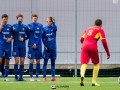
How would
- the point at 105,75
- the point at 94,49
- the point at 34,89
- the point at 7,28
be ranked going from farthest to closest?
the point at 105,75
the point at 7,28
the point at 94,49
the point at 34,89

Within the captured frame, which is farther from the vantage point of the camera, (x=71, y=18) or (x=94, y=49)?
(x=71, y=18)

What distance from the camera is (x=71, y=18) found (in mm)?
27156

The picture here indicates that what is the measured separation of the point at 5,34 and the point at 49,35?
4.52 ft

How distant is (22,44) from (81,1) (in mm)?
5740

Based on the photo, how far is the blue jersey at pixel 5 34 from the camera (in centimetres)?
2177

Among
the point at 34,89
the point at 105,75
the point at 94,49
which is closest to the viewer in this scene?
the point at 34,89

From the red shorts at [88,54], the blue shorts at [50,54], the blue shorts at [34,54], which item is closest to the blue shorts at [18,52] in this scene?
the blue shorts at [34,54]

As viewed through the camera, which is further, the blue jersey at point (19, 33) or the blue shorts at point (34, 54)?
the blue shorts at point (34, 54)

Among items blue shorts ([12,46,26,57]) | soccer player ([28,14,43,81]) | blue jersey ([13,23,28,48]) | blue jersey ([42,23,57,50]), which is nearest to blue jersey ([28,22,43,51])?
soccer player ([28,14,43,81])

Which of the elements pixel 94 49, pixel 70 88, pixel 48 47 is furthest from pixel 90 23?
pixel 70 88

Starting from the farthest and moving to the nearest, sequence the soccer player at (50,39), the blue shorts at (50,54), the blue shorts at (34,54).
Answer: the blue shorts at (50,54) → the blue shorts at (34,54) → the soccer player at (50,39)

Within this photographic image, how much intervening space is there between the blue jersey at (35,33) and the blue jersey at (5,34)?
64 cm

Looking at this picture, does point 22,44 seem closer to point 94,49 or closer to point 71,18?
point 94,49

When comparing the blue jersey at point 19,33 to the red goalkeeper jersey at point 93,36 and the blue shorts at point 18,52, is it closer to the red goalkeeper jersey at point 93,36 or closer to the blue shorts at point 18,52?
the blue shorts at point 18,52
